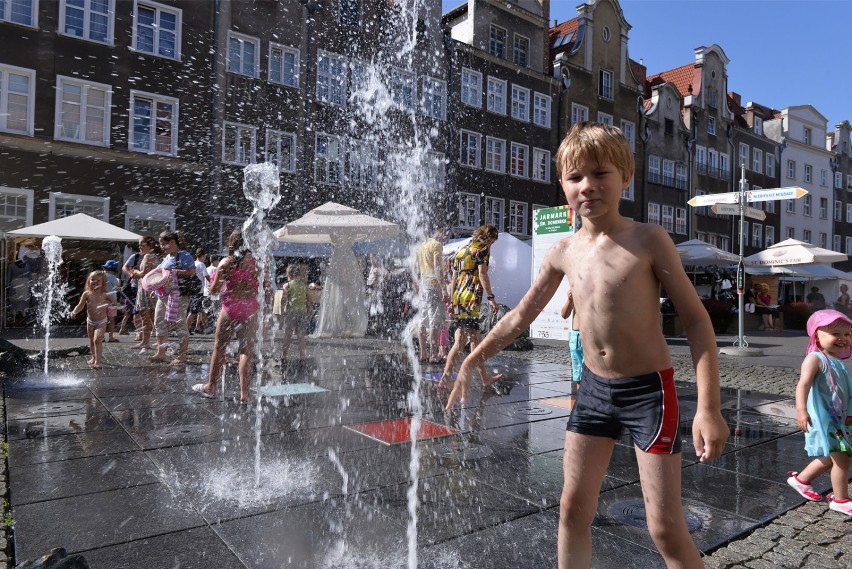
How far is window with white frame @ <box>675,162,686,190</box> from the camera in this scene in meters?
36.4

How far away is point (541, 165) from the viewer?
29688 millimetres

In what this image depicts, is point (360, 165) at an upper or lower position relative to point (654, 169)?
lower

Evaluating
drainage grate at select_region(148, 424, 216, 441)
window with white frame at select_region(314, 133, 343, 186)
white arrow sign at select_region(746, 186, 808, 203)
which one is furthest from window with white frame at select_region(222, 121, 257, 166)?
drainage grate at select_region(148, 424, 216, 441)

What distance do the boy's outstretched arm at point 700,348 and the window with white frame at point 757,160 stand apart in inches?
1846

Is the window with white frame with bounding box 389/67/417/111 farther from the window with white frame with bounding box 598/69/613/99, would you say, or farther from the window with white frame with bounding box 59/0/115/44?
the window with white frame with bounding box 59/0/115/44

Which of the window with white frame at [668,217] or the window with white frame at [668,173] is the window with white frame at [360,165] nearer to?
the window with white frame at [668,173]

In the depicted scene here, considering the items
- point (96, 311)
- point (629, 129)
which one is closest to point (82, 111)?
point (96, 311)

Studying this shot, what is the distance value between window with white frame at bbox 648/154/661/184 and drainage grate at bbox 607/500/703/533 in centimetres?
3426

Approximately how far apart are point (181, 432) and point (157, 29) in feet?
58.3

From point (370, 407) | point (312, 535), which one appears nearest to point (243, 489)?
point (312, 535)

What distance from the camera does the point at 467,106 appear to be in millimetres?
26312

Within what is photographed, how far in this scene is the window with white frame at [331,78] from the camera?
858 inches

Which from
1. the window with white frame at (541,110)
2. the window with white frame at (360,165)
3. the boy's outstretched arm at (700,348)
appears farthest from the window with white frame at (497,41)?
the boy's outstretched arm at (700,348)

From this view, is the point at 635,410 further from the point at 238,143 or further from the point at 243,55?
the point at 243,55
